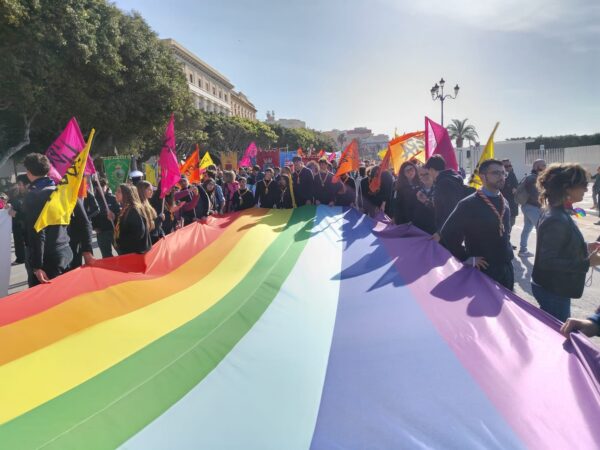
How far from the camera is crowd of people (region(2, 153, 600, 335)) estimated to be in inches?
116

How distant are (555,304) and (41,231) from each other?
4620 mm

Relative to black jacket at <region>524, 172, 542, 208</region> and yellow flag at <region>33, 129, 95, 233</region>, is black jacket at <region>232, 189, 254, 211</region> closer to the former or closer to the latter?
yellow flag at <region>33, 129, 95, 233</region>

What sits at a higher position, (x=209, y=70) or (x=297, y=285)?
(x=209, y=70)

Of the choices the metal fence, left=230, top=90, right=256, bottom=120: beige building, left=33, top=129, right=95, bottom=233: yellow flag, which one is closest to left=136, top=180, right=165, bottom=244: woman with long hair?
left=33, top=129, right=95, bottom=233: yellow flag

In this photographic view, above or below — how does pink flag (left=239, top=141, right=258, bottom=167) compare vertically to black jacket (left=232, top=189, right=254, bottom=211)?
above

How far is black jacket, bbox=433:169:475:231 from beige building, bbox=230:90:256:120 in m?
98.4

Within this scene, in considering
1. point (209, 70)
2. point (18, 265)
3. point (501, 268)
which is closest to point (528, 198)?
point (501, 268)

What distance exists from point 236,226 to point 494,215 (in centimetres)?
444

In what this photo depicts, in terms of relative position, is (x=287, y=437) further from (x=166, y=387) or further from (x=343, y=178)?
(x=343, y=178)

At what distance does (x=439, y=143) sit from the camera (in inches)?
239

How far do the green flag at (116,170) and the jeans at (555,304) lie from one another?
480 inches

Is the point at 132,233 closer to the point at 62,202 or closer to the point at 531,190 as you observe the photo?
the point at 62,202

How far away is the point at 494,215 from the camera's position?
3.52 meters

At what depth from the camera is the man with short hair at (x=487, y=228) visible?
3531 millimetres
